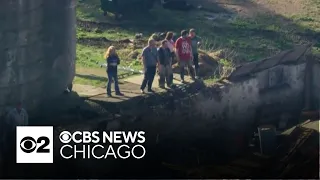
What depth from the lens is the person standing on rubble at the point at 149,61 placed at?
71.5 ft

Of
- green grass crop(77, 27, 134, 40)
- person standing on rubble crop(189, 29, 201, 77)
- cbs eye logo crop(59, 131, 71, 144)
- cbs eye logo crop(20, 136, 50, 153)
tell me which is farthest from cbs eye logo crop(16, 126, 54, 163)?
green grass crop(77, 27, 134, 40)

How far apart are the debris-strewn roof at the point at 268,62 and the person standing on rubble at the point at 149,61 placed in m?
2.01

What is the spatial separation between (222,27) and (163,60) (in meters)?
10.6

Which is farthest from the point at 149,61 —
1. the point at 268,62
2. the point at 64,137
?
the point at 64,137

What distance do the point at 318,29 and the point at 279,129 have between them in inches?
429

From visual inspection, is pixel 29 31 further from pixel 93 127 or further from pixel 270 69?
pixel 270 69

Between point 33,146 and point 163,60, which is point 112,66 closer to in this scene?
point 163,60

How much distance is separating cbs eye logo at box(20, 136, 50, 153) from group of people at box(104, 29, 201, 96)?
11.8ft

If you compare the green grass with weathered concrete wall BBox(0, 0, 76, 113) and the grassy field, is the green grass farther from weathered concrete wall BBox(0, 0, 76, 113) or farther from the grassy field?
weathered concrete wall BBox(0, 0, 76, 113)

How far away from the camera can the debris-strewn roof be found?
23.1m

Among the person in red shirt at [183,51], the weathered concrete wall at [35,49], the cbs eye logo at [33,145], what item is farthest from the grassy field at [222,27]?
the cbs eye logo at [33,145]

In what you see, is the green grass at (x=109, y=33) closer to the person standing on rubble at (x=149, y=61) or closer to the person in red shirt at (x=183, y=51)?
the person in red shirt at (x=183, y=51)

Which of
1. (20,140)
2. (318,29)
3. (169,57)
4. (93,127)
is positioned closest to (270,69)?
(169,57)

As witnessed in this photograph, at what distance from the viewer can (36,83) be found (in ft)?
67.3
